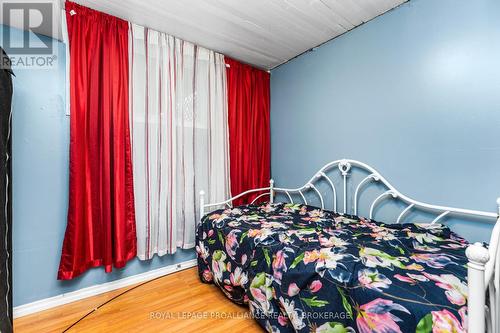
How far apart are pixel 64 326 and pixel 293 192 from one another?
2.18 meters

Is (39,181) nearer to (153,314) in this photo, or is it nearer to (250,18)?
(153,314)

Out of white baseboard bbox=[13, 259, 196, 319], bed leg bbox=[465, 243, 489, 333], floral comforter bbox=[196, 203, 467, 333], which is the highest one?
bed leg bbox=[465, 243, 489, 333]

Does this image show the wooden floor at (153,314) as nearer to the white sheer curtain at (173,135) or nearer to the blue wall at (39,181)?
the blue wall at (39,181)

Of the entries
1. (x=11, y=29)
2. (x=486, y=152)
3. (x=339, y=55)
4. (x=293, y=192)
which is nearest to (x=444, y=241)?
(x=486, y=152)

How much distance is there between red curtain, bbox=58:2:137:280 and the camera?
1678mm

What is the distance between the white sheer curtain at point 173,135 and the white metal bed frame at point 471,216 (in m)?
0.26

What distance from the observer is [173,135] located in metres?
2.12

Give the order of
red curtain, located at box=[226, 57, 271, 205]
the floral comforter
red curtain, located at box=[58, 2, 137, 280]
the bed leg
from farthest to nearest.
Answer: red curtain, located at box=[226, 57, 271, 205] < red curtain, located at box=[58, 2, 137, 280] < the floral comforter < the bed leg

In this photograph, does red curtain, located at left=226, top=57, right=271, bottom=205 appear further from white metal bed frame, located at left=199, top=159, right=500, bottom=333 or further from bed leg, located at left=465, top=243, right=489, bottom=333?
bed leg, located at left=465, top=243, right=489, bottom=333

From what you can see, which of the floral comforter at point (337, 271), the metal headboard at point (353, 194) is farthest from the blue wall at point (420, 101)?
the floral comforter at point (337, 271)

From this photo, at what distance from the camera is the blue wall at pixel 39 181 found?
1.59 meters
